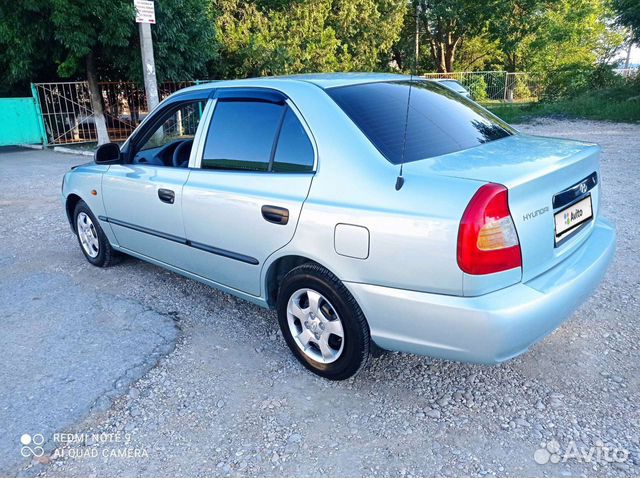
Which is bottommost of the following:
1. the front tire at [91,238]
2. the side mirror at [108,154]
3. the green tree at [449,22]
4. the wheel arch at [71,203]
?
the front tire at [91,238]

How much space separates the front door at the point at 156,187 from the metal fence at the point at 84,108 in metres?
11.9

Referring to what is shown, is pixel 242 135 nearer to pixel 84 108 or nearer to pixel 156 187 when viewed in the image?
pixel 156 187

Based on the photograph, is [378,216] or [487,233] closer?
[487,233]

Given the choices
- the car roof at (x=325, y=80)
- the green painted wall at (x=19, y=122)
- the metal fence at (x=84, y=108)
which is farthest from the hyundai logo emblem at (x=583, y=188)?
the green painted wall at (x=19, y=122)

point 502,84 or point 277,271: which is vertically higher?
point 502,84

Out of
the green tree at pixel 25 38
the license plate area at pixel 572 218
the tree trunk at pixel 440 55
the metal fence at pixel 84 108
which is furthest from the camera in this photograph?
the tree trunk at pixel 440 55

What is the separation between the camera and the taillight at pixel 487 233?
2.24 m

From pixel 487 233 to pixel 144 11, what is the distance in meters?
8.89

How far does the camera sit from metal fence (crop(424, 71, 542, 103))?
27.0 m

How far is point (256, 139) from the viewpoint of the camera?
318 cm

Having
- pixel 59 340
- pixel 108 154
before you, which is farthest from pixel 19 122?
pixel 59 340

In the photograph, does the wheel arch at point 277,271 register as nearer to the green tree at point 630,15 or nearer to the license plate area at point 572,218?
the license plate area at point 572,218

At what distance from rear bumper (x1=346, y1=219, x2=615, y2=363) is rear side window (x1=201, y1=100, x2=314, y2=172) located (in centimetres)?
85

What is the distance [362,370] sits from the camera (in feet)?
10.1
